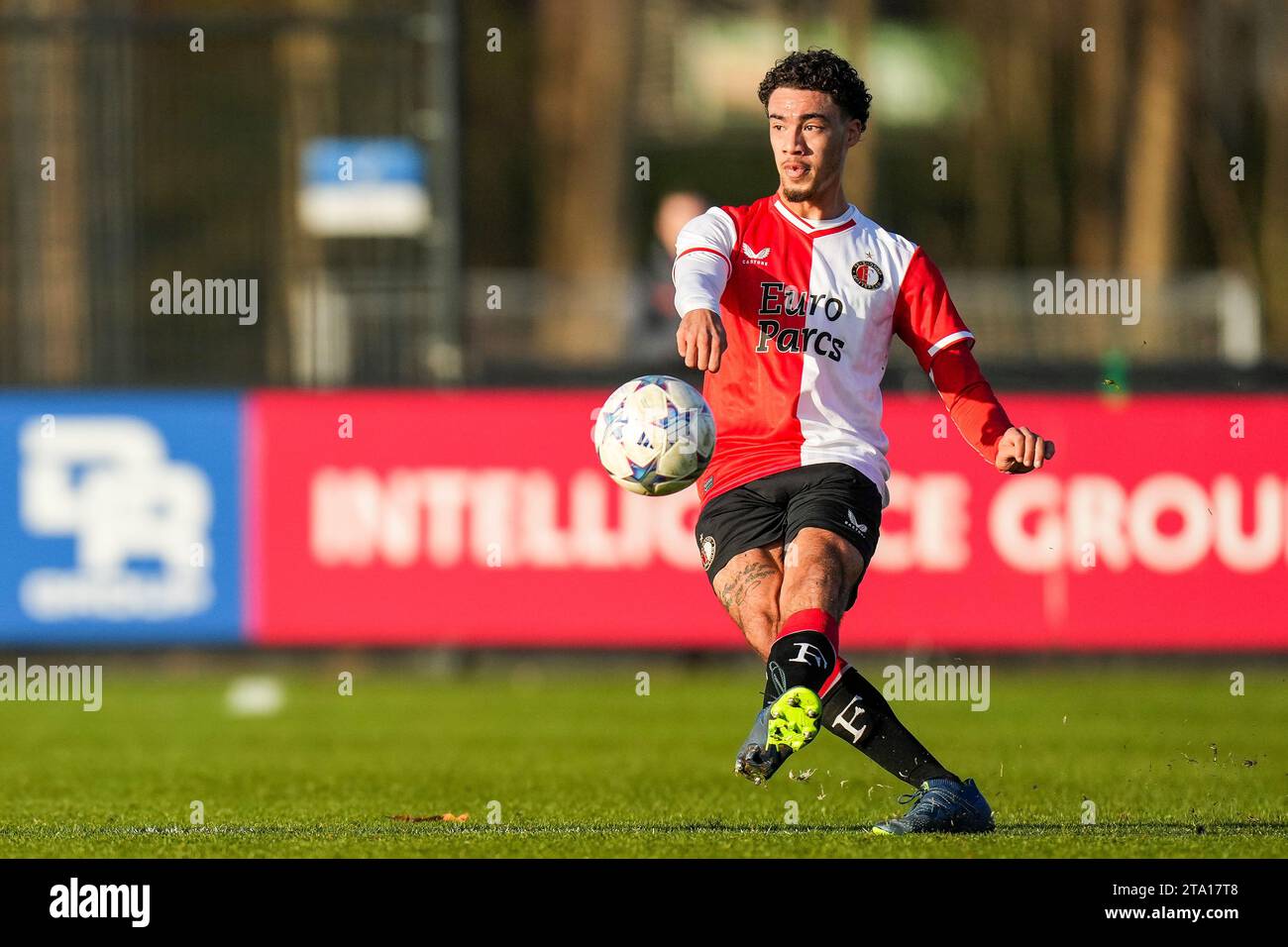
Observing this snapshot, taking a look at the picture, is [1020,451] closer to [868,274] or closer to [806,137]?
[868,274]

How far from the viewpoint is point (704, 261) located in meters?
7.11

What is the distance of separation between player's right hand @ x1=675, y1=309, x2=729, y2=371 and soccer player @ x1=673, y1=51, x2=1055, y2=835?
15.1 inches

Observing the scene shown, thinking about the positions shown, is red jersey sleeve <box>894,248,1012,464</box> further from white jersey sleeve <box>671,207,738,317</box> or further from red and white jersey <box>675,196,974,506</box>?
white jersey sleeve <box>671,207,738,317</box>

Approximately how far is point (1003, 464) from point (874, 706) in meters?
0.84

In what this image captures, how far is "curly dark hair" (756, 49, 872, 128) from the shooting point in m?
7.24

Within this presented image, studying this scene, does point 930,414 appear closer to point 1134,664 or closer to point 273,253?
point 1134,664

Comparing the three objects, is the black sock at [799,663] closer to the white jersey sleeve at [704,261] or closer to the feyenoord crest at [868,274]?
the white jersey sleeve at [704,261]

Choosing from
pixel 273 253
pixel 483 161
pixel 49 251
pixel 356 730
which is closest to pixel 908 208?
pixel 483 161

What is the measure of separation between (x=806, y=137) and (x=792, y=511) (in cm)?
116

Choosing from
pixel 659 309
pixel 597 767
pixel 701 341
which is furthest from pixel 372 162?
pixel 701 341

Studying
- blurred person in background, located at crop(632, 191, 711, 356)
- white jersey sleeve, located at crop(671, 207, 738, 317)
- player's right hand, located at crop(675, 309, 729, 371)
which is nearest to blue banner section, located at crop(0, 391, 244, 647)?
blurred person in background, located at crop(632, 191, 711, 356)

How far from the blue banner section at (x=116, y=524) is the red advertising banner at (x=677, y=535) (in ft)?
Result: 0.85

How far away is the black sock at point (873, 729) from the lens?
7.11m

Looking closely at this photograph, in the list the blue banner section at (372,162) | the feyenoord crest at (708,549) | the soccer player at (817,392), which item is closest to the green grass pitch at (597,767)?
the soccer player at (817,392)
